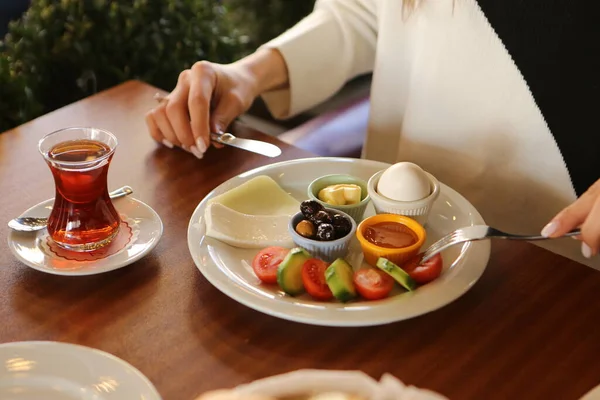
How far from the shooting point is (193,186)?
113cm

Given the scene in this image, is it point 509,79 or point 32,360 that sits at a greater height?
point 509,79

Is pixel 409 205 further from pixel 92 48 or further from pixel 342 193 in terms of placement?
pixel 92 48

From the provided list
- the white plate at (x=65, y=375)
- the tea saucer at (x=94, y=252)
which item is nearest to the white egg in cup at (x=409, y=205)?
the tea saucer at (x=94, y=252)

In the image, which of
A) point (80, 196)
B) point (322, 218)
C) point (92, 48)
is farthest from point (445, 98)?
point (92, 48)

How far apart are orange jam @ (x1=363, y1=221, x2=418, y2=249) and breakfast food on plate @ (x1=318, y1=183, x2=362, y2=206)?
76 mm

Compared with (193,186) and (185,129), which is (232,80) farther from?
→ (193,186)

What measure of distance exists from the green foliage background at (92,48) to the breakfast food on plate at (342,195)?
3.01 feet

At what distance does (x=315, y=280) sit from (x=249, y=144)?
A: 1.35 feet

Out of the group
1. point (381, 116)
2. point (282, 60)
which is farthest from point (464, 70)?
point (282, 60)

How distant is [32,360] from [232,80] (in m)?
0.69

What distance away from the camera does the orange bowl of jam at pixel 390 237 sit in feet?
2.97

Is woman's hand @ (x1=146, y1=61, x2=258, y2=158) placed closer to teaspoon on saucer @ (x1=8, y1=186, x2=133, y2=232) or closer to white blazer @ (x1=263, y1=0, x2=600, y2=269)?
white blazer @ (x1=263, y1=0, x2=600, y2=269)

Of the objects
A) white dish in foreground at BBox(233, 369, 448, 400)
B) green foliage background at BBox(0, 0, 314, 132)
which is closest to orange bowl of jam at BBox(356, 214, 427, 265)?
white dish in foreground at BBox(233, 369, 448, 400)

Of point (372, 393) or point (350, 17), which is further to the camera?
point (350, 17)
